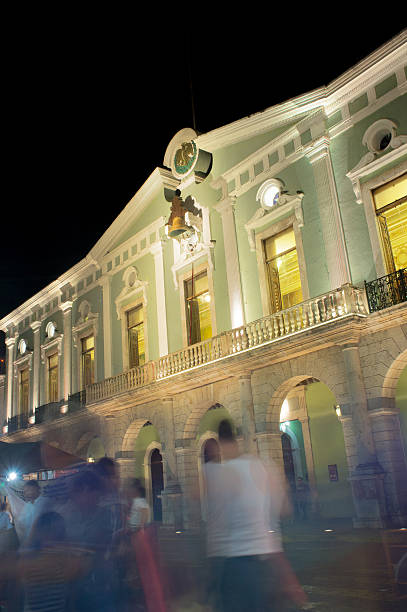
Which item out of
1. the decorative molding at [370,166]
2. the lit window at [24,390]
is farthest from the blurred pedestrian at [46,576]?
the lit window at [24,390]

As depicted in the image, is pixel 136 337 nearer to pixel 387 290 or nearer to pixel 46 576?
pixel 387 290

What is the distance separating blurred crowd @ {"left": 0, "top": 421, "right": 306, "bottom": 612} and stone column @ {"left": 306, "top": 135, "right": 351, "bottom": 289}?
8306 millimetres

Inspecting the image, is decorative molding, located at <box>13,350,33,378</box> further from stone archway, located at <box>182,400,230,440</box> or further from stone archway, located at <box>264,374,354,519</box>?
stone archway, located at <box>264,374,354,519</box>

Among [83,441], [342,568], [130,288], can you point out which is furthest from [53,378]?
[342,568]

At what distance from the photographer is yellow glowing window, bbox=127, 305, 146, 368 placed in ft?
68.8

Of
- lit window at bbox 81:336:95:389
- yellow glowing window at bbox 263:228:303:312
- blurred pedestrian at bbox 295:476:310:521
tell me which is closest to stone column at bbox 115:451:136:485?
lit window at bbox 81:336:95:389

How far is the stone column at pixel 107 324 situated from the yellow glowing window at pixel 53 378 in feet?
15.5

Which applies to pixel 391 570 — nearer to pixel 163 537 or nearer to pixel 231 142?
pixel 163 537

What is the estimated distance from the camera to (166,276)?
64.8 ft

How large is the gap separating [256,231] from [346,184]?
3.08 meters

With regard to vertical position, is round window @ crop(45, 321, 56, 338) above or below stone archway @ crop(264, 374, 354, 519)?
above

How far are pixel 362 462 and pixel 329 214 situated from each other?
Answer: 5929mm

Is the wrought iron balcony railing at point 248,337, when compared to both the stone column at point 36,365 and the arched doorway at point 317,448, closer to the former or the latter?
the arched doorway at point 317,448

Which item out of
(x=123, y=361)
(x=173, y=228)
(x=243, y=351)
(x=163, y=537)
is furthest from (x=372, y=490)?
(x=123, y=361)
